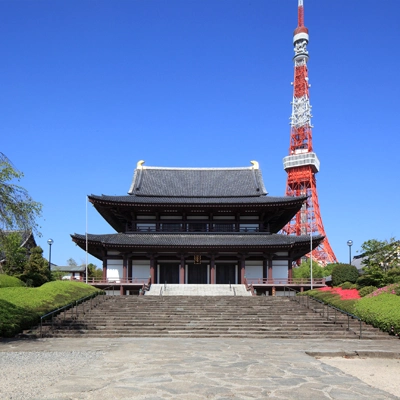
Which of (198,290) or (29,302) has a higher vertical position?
(198,290)

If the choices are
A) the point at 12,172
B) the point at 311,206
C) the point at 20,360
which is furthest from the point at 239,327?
the point at 311,206

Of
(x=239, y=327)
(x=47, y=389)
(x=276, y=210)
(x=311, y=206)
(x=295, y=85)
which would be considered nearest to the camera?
(x=47, y=389)

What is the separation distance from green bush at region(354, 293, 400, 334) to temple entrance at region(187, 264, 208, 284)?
18570 millimetres

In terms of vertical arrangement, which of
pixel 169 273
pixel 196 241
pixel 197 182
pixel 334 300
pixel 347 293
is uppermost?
pixel 197 182

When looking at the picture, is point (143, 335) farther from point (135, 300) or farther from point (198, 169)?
point (198, 169)

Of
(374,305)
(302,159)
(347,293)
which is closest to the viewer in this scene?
(374,305)

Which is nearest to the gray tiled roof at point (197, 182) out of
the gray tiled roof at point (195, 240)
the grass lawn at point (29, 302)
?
A: the gray tiled roof at point (195, 240)

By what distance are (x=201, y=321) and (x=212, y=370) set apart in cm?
1093

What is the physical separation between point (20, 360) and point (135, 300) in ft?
49.1

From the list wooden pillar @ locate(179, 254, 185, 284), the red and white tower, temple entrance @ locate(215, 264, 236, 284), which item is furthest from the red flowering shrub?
the red and white tower

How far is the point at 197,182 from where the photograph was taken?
46531 millimetres

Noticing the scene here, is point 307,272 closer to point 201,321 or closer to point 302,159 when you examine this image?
point 302,159

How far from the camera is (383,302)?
21.4 m

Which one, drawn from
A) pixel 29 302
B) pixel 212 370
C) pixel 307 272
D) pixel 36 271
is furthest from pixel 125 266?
pixel 307 272
